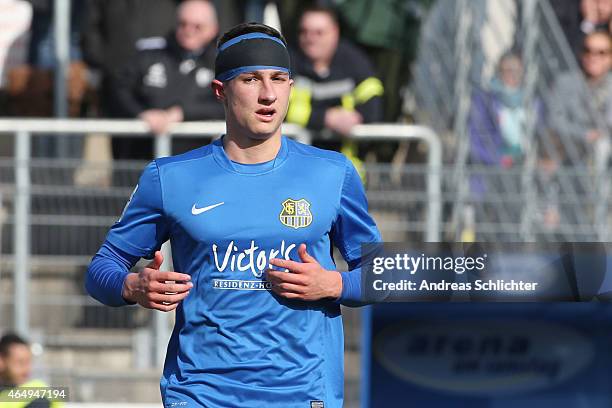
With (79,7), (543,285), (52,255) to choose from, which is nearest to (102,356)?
(52,255)

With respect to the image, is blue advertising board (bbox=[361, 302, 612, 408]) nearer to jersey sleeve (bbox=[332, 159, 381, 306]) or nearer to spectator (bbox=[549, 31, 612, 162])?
jersey sleeve (bbox=[332, 159, 381, 306])

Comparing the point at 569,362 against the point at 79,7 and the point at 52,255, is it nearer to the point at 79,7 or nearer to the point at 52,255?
the point at 52,255

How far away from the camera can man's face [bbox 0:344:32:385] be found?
27.0 feet

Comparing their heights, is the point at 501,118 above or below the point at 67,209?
above

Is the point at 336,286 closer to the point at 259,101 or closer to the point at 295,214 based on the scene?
the point at 295,214

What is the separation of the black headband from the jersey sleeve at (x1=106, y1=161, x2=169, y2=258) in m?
0.44

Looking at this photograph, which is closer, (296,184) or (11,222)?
(296,184)

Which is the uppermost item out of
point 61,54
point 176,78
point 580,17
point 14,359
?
point 580,17

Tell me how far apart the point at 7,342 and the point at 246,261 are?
3.77 m

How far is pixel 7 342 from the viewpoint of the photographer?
8.34m

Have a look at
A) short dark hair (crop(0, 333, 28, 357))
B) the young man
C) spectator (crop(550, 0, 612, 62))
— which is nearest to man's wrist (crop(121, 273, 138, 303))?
the young man

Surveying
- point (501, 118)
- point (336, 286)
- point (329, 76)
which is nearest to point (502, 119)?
point (501, 118)

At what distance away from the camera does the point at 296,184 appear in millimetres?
5082

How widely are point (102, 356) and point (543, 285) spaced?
5.12 meters
